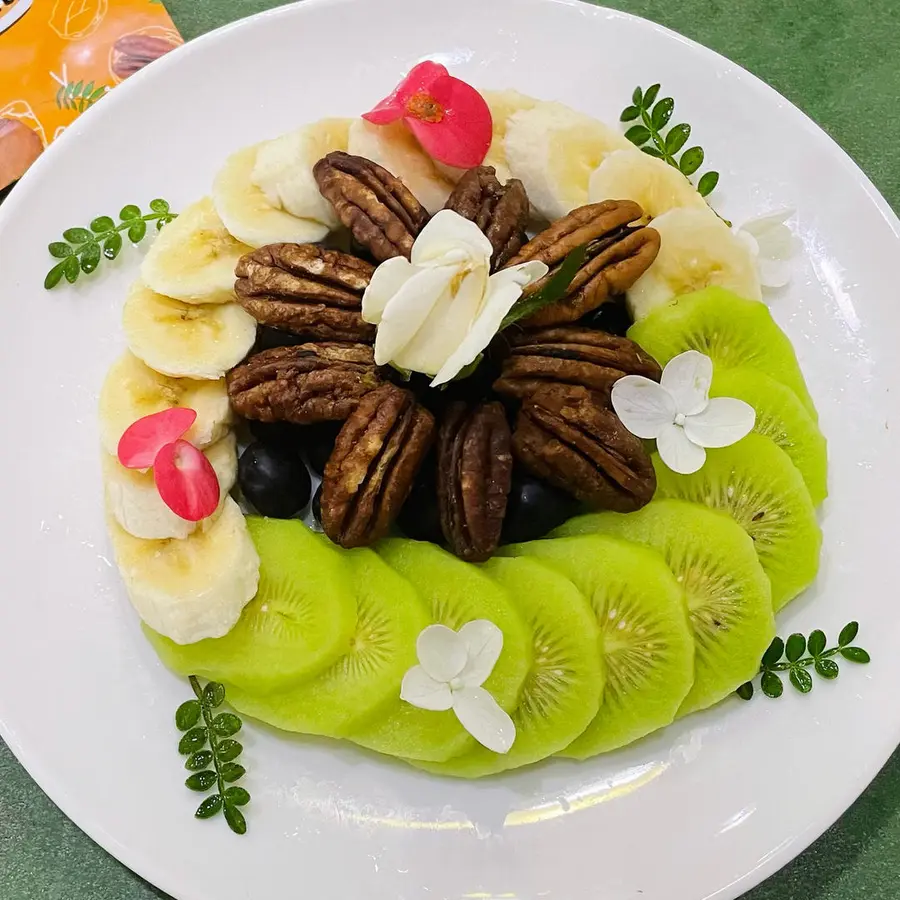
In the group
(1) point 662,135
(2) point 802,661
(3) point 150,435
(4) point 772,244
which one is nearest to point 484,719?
(2) point 802,661

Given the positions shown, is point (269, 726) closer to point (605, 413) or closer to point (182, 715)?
point (182, 715)

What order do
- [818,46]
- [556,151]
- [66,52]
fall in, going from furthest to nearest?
[818,46] → [66,52] → [556,151]

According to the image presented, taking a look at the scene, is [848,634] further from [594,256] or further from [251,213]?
[251,213]

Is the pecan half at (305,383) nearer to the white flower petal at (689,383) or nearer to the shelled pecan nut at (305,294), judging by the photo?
the shelled pecan nut at (305,294)

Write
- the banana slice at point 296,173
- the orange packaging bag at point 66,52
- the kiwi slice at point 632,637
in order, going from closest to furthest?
the kiwi slice at point 632,637 < the banana slice at point 296,173 < the orange packaging bag at point 66,52

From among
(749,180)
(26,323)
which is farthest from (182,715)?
(749,180)

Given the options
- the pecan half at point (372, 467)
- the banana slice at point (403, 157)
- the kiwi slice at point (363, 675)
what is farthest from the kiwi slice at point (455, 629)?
the banana slice at point (403, 157)

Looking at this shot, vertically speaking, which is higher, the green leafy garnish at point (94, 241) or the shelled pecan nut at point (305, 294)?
the green leafy garnish at point (94, 241)
